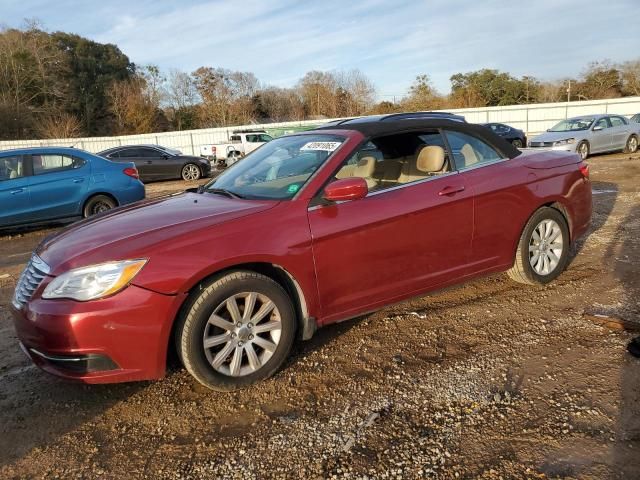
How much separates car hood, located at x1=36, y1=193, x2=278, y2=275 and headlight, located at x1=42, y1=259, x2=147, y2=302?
0.05 m

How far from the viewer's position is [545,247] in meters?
4.59

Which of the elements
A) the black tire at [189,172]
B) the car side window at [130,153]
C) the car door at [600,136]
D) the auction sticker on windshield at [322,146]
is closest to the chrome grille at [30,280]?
the auction sticker on windshield at [322,146]

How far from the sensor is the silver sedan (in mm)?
15922

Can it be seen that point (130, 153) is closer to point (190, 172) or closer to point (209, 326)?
point (190, 172)

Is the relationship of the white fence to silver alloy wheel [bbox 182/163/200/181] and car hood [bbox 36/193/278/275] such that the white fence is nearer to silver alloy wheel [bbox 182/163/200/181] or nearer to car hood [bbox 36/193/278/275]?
silver alloy wheel [bbox 182/163/200/181]

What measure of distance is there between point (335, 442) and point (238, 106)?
158ft

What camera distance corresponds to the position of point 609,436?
251 cm

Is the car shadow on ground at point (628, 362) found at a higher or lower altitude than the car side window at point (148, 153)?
lower

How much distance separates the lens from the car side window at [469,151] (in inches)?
162

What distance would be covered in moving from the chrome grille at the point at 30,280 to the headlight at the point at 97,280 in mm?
256

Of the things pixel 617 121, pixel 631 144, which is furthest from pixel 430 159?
pixel 631 144

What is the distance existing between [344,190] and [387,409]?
4.53 feet

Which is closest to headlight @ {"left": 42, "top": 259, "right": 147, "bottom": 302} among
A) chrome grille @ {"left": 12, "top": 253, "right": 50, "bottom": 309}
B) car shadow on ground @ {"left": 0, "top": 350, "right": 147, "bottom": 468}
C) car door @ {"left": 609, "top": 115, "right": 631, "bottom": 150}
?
chrome grille @ {"left": 12, "top": 253, "right": 50, "bottom": 309}

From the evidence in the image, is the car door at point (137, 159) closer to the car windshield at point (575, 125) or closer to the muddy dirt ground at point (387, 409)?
the muddy dirt ground at point (387, 409)
